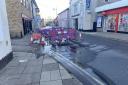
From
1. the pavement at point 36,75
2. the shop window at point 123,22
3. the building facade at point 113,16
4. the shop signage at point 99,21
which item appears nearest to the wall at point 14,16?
the pavement at point 36,75

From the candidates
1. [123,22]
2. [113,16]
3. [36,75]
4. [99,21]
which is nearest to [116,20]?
[113,16]

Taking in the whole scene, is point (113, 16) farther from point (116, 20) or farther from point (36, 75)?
point (36, 75)

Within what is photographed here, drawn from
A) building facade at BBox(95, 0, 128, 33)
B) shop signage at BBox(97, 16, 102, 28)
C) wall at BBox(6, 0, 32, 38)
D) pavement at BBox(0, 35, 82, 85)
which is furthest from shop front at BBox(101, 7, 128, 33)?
pavement at BBox(0, 35, 82, 85)

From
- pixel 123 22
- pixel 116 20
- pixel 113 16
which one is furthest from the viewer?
pixel 113 16

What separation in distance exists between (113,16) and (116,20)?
4.72 ft

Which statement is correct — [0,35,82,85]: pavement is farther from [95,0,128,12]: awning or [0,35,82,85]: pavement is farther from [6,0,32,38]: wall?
[95,0,128,12]: awning

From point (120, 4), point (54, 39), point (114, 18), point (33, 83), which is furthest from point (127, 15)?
point (33, 83)

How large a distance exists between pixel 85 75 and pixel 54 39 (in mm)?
8803

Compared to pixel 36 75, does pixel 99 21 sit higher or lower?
higher

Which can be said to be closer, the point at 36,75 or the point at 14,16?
the point at 36,75

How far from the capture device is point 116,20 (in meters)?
27.5

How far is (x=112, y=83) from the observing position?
5438 mm

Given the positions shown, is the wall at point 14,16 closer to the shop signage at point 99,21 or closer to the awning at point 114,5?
the awning at point 114,5

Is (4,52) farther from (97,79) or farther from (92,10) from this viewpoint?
(92,10)
